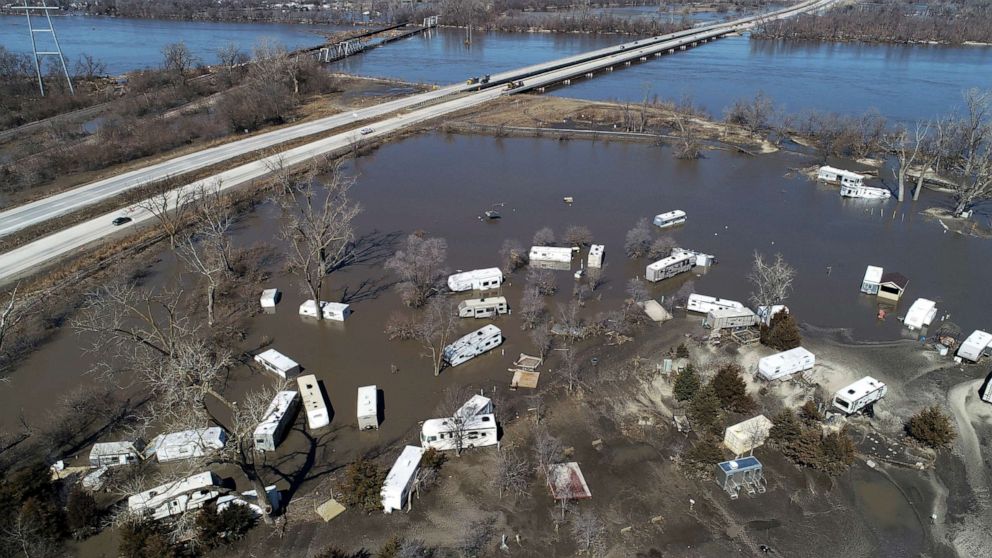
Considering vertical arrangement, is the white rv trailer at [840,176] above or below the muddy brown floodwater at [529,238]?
above

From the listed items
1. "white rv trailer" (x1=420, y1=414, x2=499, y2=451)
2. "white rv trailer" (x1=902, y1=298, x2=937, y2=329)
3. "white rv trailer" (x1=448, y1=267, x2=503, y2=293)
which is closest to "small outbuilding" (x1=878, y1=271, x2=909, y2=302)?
Result: "white rv trailer" (x1=902, y1=298, x2=937, y2=329)

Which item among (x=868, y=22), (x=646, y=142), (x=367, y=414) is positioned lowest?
(x=367, y=414)

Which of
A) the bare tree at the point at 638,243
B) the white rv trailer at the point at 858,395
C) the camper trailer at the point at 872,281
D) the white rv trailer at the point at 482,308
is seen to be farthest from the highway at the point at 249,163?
the camper trailer at the point at 872,281

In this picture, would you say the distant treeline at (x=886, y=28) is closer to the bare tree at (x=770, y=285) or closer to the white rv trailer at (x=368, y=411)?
the bare tree at (x=770, y=285)

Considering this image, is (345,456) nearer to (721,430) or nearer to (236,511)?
(236,511)

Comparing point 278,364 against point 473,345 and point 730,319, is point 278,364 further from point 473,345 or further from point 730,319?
point 730,319

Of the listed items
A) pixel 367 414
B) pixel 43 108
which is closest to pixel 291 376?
pixel 367 414

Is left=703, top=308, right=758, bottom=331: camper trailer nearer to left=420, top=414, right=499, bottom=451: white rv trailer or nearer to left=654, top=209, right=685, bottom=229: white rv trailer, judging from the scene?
left=654, top=209, right=685, bottom=229: white rv trailer
